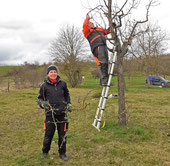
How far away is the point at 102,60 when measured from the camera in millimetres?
5293

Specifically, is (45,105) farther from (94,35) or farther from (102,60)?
(94,35)

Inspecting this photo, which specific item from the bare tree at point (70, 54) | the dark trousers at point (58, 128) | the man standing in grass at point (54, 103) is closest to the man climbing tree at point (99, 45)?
the man standing in grass at point (54, 103)

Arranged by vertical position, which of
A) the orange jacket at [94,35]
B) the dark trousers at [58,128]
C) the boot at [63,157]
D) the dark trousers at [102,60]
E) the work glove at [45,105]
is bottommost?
the boot at [63,157]

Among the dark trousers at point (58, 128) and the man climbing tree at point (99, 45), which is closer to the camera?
the dark trousers at point (58, 128)

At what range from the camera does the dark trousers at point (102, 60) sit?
5.28m

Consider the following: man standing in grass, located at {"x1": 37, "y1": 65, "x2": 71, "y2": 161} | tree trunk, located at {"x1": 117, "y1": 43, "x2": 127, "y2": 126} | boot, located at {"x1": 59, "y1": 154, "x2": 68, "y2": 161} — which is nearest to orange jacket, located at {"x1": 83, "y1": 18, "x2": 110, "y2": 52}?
tree trunk, located at {"x1": 117, "y1": 43, "x2": 127, "y2": 126}

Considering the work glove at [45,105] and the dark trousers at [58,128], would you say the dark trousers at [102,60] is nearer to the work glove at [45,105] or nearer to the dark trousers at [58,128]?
the dark trousers at [58,128]

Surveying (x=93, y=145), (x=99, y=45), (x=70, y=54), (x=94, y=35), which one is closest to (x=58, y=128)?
(x=93, y=145)

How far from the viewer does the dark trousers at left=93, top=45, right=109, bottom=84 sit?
5.28 meters

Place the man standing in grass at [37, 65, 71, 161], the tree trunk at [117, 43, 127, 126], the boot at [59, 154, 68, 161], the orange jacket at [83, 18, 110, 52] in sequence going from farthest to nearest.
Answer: the tree trunk at [117, 43, 127, 126], the orange jacket at [83, 18, 110, 52], the boot at [59, 154, 68, 161], the man standing in grass at [37, 65, 71, 161]

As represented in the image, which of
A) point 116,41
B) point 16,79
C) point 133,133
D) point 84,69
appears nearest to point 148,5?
point 116,41

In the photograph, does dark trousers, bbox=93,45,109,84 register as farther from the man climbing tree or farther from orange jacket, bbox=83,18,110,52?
orange jacket, bbox=83,18,110,52

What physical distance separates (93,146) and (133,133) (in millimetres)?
1421

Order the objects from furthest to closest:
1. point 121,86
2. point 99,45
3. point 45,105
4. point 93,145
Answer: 1. point 121,86
2. point 99,45
3. point 93,145
4. point 45,105
